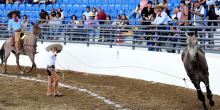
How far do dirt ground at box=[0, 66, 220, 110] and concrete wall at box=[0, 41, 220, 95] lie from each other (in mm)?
429

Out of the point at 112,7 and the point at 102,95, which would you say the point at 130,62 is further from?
the point at 112,7

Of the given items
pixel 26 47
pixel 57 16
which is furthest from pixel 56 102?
pixel 57 16

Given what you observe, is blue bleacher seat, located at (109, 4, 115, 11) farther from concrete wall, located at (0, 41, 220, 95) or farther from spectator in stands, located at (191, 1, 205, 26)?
spectator in stands, located at (191, 1, 205, 26)

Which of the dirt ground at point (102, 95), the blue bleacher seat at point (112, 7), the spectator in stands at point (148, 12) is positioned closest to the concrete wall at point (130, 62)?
the dirt ground at point (102, 95)

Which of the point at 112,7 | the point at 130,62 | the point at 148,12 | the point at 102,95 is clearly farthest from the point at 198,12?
the point at 112,7

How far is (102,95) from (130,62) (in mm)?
3405

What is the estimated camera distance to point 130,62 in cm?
1186

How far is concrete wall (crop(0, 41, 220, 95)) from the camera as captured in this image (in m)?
9.81

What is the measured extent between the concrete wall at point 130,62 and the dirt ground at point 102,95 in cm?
43

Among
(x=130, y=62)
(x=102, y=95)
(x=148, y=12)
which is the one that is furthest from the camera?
(x=148, y=12)

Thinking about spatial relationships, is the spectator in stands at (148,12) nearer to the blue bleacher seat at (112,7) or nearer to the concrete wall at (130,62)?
the concrete wall at (130,62)

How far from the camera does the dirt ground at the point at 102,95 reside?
24.5 feet

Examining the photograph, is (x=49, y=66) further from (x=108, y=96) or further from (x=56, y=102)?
(x=108, y=96)

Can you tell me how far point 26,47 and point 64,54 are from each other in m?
2.12
